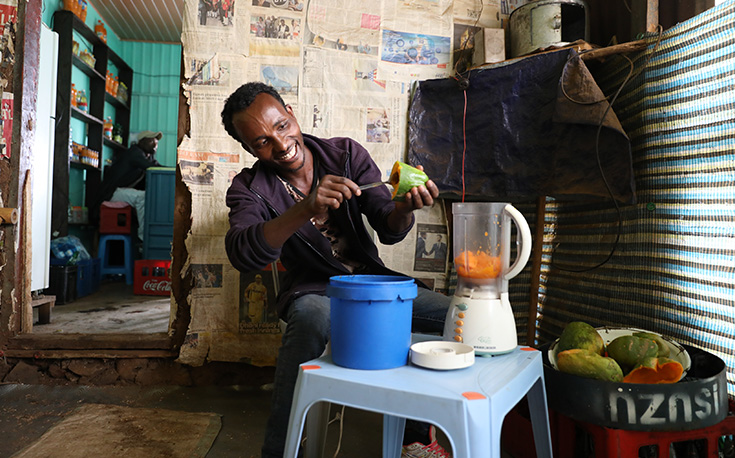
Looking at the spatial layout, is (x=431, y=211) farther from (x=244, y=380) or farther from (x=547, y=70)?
(x=244, y=380)

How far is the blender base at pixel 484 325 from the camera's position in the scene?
103cm

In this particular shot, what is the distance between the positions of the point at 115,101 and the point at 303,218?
6.28m

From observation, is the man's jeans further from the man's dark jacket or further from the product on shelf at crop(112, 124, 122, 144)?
the product on shelf at crop(112, 124, 122, 144)

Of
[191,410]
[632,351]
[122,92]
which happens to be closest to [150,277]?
[191,410]

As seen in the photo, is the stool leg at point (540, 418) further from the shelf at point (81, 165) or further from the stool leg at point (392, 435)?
the shelf at point (81, 165)

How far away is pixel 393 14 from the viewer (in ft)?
8.10

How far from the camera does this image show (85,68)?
5.54m

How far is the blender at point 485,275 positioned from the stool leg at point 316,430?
506 millimetres

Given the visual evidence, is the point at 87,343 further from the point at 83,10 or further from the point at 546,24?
the point at 83,10

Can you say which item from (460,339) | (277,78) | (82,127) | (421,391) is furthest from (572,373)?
(82,127)

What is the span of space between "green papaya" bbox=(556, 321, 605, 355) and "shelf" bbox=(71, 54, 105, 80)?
5.58 meters

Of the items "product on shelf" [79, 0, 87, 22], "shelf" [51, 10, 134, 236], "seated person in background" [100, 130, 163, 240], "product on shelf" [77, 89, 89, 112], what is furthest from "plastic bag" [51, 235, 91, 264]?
"product on shelf" [79, 0, 87, 22]

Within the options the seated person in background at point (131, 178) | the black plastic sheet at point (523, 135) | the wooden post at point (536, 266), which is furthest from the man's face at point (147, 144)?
the wooden post at point (536, 266)

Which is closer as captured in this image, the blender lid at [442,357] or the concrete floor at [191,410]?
the blender lid at [442,357]
